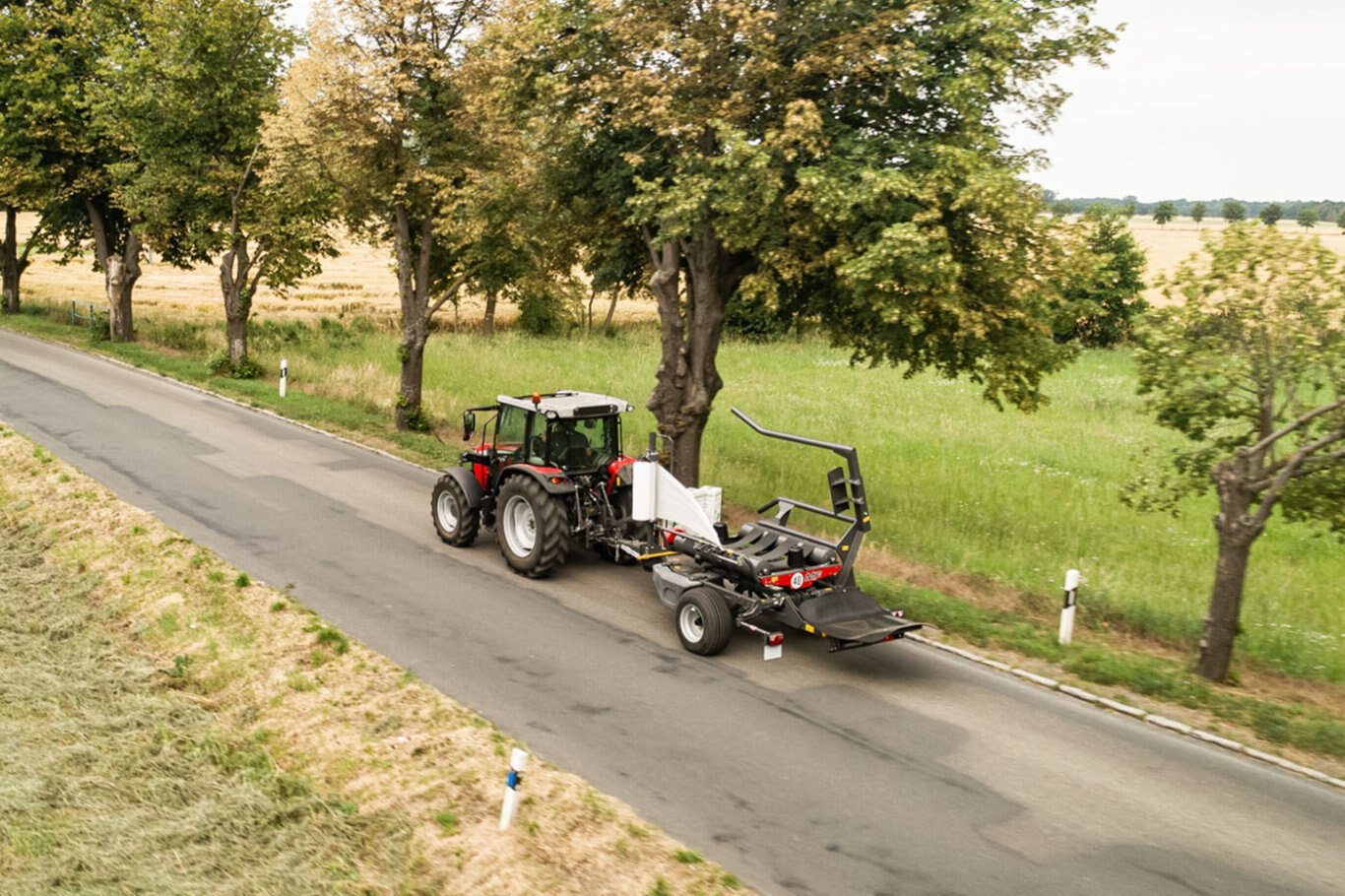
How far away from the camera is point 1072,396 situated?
35531 mm

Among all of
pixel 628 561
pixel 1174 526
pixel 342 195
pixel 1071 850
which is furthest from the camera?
pixel 342 195

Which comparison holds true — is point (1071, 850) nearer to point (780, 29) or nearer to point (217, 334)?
point (780, 29)

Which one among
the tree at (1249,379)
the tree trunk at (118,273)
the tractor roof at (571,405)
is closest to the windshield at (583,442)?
the tractor roof at (571,405)

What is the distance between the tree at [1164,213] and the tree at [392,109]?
304ft

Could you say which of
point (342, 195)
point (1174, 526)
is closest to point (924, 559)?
point (1174, 526)

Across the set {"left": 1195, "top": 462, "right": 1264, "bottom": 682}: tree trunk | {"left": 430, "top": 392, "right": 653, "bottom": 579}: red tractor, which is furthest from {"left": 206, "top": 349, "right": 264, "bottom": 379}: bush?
{"left": 1195, "top": 462, "right": 1264, "bottom": 682}: tree trunk

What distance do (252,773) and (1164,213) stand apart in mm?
104340

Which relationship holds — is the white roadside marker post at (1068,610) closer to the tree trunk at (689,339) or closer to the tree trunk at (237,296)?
the tree trunk at (689,339)

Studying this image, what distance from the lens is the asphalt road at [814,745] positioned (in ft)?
25.3

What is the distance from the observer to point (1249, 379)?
11695mm

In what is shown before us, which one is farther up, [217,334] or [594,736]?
[217,334]

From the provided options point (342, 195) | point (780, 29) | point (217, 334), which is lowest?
point (217, 334)

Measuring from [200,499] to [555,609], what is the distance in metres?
7.03

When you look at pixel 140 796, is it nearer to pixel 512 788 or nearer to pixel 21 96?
pixel 512 788
